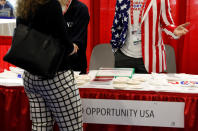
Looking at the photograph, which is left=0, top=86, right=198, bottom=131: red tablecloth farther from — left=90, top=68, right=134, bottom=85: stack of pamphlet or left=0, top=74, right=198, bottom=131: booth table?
left=90, top=68, right=134, bottom=85: stack of pamphlet

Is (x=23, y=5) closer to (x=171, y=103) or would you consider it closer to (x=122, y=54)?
(x=171, y=103)

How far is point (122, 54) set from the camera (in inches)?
101

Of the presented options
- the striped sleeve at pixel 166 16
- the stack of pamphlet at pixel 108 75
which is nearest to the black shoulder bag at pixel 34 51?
the stack of pamphlet at pixel 108 75

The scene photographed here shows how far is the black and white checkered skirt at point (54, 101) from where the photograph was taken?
53.2 inches

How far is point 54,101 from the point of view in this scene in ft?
4.55

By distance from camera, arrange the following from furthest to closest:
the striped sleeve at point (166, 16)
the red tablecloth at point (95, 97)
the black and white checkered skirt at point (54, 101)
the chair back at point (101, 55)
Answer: the chair back at point (101, 55) < the striped sleeve at point (166, 16) < the red tablecloth at point (95, 97) < the black and white checkered skirt at point (54, 101)

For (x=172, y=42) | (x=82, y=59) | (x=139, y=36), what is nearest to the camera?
(x=139, y=36)

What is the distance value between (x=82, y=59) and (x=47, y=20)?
151cm

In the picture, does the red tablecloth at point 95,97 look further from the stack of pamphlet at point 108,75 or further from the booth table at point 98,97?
the stack of pamphlet at point 108,75

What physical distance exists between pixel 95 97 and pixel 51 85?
63 cm

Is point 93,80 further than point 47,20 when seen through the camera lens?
Yes

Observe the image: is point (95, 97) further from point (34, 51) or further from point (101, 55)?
point (101, 55)

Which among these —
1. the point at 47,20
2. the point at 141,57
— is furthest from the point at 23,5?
the point at 141,57

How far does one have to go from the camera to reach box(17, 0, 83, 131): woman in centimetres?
121
